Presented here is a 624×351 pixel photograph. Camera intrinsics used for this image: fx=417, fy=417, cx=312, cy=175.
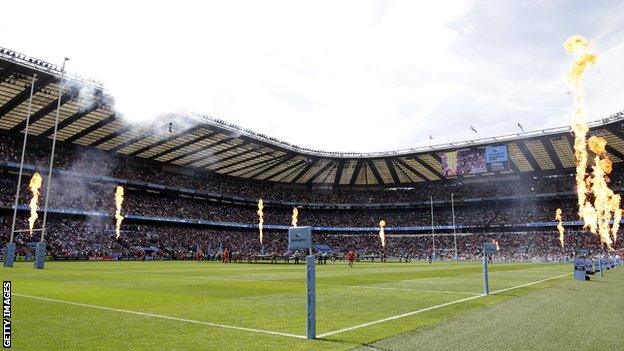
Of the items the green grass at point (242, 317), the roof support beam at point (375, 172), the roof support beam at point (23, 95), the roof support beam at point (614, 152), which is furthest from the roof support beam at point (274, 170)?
the green grass at point (242, 317)

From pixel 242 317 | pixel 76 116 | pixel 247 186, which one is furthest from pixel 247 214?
pixel 242 317

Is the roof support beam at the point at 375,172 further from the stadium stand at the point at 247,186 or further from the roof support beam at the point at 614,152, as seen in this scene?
the roof support beam at the point at 614,152

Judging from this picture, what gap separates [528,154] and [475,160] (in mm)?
8003

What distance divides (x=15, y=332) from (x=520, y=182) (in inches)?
3193

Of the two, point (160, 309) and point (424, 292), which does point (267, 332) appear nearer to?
point (160, 309)

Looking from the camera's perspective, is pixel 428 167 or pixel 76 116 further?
pixel 428 167

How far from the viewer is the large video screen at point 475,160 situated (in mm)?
63562

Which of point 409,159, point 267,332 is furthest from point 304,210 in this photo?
point 267,332

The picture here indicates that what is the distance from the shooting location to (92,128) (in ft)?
165

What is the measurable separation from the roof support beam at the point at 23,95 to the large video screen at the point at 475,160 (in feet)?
184

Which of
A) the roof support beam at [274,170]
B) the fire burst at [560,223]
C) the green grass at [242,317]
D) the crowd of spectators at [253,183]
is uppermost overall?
the roof support beam at [274,170]

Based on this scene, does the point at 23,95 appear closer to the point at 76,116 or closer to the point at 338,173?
the point at 76,116

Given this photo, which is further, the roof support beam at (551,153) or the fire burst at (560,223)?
the fire burst at (560,223)

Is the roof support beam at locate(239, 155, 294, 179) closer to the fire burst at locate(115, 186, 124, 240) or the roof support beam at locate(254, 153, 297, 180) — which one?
the roof support beam at locate(254, 153, 297, 180)
